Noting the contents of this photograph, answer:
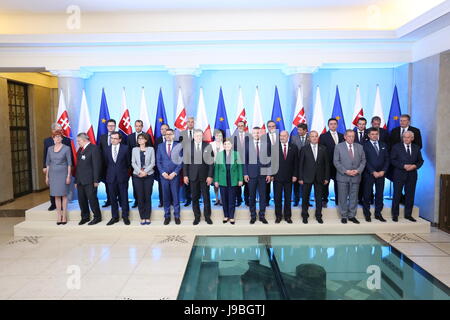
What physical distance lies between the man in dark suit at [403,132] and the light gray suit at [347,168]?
2.76 feet

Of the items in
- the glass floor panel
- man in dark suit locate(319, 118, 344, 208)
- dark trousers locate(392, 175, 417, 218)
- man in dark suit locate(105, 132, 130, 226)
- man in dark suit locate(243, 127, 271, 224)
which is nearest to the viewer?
the glass floor panel

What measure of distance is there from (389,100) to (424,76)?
1037 mm

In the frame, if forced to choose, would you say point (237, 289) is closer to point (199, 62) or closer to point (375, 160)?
point (375, 160)

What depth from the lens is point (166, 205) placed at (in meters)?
6.14

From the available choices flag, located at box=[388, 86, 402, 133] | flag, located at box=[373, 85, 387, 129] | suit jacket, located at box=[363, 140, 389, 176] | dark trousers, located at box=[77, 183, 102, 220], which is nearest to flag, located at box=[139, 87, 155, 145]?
dark trousers, located at box=[77, 183, 102, 220]

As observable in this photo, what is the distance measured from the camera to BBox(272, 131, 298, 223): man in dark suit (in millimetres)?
5941

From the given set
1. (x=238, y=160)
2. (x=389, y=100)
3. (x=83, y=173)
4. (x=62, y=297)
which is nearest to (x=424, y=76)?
(x=389, y=100)

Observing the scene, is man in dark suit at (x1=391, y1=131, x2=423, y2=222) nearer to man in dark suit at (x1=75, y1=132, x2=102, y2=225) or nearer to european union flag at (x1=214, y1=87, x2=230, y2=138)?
european union flag at (x1=214, y1=87, x2=230, y2=138)

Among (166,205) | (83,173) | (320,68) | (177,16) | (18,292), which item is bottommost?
(18,292)

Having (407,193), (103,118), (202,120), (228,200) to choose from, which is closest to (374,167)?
(407,193)

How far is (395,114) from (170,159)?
14.1 feet

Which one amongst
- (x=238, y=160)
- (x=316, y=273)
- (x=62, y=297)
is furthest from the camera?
(x=238, y=160)

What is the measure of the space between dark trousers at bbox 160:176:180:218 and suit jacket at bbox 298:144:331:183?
2.07 meters

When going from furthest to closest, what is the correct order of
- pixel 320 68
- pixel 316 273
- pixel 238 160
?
pixel 320 68 < pixel 238 160 < pixel 316 273
